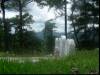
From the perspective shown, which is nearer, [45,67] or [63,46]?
[45,67]

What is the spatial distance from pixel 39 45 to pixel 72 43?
5.61 feet

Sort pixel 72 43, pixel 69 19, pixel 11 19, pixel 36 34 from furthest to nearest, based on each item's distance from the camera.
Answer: pixel 11 19, pixel 36 34, pixel 69 19, pixel 72 43

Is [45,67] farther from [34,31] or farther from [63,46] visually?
[34,31]

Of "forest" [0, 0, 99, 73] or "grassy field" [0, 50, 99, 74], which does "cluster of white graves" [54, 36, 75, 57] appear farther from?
"grassy field" [0, 50, 99, 74]

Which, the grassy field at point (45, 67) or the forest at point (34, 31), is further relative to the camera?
the forest at point (34, 31)

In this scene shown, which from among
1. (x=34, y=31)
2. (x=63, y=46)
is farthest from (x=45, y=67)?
(x=34, y=31)

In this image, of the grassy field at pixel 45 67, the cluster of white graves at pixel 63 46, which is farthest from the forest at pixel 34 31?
the grassy field at pixel 45 67

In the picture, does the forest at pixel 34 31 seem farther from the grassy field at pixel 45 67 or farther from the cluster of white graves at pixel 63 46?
the grassy field at pixel 45 67

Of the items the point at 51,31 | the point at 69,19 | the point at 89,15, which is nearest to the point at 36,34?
the point at 51,31

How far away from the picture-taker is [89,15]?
9.61m

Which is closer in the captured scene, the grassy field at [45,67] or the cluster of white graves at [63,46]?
the grassy field at [45,67]

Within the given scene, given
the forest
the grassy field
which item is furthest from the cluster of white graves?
the grassy field

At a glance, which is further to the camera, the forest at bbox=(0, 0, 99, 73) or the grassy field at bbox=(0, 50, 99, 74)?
the forest at bbox=(0, 0, 99, 73)

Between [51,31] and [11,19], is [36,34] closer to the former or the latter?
[51,31]
